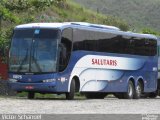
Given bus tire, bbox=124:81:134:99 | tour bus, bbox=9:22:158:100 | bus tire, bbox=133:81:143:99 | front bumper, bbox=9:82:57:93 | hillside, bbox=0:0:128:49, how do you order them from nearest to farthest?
front bumper, bbox=9:82:57:93 → tour bus, bbox=9:22:158:100 → bus tire, bbox=124:81:134:99 → hillside, bbox=0:0:128:49 → bus tire, bbox=133:81:143:99

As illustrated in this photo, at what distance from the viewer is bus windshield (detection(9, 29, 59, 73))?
27859mm

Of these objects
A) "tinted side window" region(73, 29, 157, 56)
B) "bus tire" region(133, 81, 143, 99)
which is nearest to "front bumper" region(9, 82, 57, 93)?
"tinted side window" region(73, 29, 157, 56)

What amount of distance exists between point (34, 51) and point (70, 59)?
161 cm

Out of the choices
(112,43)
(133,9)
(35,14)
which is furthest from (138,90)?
(133,9)

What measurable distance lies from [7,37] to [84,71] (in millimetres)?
6159

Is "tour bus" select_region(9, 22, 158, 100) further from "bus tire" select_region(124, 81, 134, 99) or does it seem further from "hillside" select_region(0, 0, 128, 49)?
"hillside" select_region(0, 0, 128, 49)

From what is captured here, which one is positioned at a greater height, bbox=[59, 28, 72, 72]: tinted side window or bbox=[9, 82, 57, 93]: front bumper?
bbox=[59, 28, 72, 72]: tinted side window

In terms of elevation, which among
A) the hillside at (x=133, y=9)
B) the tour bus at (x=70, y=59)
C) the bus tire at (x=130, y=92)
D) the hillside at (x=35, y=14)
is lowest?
the bus tire at (x=130, y=92)

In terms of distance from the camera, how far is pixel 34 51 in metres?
28.1

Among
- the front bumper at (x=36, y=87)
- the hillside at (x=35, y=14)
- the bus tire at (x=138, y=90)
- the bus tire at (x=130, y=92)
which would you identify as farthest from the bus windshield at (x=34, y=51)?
the bus tire at (x=138, y=90)

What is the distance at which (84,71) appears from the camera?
2997cm

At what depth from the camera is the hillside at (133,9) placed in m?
95.6

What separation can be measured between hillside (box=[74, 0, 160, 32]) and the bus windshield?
213 ft

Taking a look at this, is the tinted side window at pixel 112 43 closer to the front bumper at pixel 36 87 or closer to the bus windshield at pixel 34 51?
the bus windshield at pixel 34 51
